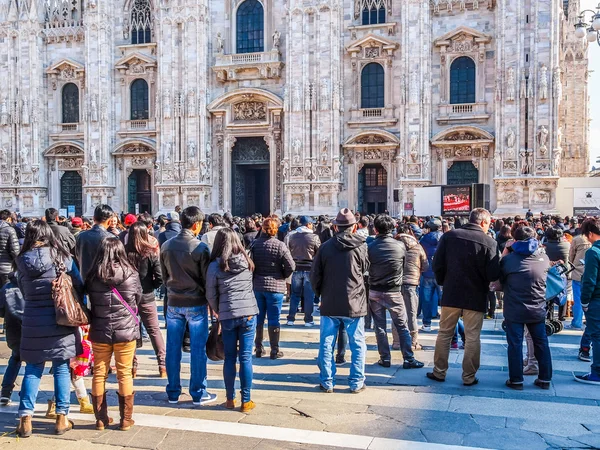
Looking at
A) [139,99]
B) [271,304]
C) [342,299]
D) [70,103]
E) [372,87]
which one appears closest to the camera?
[342,299]

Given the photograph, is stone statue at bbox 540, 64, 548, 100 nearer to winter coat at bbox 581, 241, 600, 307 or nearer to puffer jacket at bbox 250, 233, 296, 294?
winter coat at bbox 581, 241, 600, 307

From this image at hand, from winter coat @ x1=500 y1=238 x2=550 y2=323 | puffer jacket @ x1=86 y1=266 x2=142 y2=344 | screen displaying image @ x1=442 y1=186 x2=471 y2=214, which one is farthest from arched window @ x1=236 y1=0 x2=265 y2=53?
puffer jacket @ x1=86 y1=266 x2=142 y2=344

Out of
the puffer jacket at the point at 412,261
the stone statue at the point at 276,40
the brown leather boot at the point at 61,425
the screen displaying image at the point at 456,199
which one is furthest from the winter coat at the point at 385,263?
the stone statue at the point at 276,40

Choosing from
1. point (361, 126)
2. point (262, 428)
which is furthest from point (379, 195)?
point (262, 428)

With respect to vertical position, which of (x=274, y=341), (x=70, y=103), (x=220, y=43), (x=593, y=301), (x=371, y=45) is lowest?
(x=274, y=341)

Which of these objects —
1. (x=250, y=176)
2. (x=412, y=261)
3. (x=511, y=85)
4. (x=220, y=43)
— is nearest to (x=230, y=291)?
(x=412, y=261)

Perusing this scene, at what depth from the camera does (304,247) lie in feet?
38.9

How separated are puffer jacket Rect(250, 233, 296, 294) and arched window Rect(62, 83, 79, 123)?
1088 inches

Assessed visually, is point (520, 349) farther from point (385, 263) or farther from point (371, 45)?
point (371, 45)

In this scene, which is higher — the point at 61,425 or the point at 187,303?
the point at 187,303

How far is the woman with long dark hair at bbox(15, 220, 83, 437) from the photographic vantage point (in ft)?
20.0

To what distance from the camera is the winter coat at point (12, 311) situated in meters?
6.58

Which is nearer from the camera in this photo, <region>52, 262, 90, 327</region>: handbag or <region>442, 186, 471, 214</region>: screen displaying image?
<region>52, 262, 90, 327</region>: handbag

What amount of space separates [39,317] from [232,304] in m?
1.97
